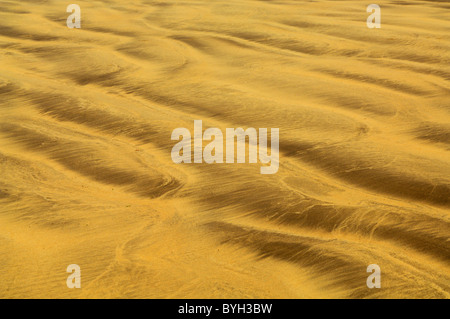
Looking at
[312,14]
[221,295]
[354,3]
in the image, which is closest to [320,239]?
[221,295]

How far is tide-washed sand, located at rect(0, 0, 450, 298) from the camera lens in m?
1.88

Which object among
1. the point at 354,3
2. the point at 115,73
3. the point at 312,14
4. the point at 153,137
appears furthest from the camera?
the point at 354,3

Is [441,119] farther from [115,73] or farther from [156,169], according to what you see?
[115,73]

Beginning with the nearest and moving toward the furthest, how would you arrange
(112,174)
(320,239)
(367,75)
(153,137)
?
(320,239), (112,174), (153,137), (367,75)

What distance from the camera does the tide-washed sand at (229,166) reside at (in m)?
1.88

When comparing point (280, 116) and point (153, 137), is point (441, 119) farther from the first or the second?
point (153, 137)

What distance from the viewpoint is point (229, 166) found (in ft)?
8.26

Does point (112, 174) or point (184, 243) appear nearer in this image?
point (184, 243)

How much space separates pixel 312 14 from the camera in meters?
4.93

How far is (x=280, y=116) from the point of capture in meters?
2.97

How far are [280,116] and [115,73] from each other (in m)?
1.30

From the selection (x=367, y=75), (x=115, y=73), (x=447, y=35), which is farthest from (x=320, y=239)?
(x=447, y=35)

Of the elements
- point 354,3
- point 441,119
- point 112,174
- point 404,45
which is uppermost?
point 354,3

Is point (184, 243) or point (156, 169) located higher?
point (156, 169)
